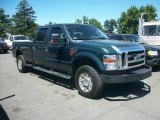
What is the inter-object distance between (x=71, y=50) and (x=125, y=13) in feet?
204

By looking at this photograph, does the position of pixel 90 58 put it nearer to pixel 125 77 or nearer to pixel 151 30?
pixel 125 77

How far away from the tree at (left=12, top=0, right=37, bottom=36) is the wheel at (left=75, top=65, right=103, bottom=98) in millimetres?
61671

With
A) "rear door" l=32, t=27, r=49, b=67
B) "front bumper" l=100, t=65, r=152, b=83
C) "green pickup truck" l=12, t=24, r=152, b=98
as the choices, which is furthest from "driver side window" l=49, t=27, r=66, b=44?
"front bumper" l=100, t=65, r=152, b=83

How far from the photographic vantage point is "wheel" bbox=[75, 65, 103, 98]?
18.8ft

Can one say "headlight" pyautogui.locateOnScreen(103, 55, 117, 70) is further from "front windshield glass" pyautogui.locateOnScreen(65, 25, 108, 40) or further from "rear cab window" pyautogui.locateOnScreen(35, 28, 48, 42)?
"rear cab window" pyautogui.locateOnScreen(35, 28, 48, 42)

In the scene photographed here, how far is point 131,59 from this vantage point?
589 cm

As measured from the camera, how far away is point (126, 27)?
209 feet

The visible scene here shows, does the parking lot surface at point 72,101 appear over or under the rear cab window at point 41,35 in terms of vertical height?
under

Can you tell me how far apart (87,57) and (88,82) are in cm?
68

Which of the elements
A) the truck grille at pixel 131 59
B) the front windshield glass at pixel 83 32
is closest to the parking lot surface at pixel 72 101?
the truck grille at pixel 131 59

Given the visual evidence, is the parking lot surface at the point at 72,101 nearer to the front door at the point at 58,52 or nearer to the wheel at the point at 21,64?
the front door at the point at 58,52

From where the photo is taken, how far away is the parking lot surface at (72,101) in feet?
16.0

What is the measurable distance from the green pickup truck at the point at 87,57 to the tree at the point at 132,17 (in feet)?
187

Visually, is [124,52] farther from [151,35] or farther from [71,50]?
[151,35]
